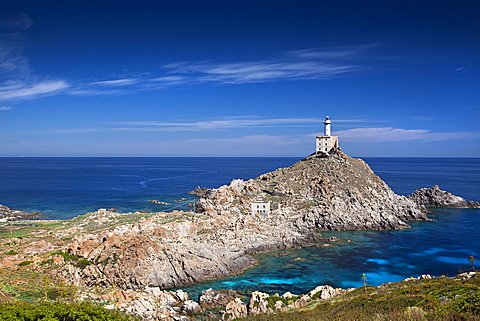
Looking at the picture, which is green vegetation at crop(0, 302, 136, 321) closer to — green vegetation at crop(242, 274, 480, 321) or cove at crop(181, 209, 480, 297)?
green vegetation at crop(242, 274, 480, 321)

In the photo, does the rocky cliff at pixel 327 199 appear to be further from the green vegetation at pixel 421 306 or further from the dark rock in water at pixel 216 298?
the green vegetation at pixel 421 306

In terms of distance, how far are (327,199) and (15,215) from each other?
6704 centimetres

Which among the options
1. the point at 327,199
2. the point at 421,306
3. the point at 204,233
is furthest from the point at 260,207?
the point at 421,306

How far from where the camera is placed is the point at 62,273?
33906mm

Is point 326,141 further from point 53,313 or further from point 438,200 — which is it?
point 53,313

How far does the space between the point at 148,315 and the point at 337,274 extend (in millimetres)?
23975

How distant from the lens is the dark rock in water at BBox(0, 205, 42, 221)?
67.3 metres

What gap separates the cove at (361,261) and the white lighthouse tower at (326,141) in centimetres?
3386

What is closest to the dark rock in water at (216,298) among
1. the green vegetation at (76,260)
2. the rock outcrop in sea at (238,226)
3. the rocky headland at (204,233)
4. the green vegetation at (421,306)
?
the rocky headland at (204,233)

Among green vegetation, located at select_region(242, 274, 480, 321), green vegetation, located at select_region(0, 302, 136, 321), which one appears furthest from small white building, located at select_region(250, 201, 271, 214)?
green vegetation, located at select_region(0, 302, 136, 321)

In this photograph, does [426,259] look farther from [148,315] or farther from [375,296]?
[148,315]

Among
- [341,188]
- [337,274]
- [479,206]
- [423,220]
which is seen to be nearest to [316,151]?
[341,188]

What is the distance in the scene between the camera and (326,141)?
92.7m

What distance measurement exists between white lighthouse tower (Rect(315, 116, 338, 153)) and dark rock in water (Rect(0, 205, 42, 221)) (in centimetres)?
7188
